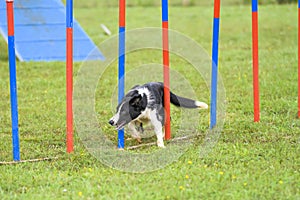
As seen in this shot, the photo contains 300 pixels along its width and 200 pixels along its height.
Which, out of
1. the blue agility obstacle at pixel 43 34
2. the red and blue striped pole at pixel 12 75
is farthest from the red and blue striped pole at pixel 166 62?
the blue agility obstacle at pixel 43 34

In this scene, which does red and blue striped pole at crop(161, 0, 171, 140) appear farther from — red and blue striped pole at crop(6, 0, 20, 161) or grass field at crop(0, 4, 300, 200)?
red and blue striped pole at crop(6, 0, 20, 161)

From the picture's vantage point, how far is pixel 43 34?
12.6 meters

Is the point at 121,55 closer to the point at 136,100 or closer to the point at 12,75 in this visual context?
the point at 136,100

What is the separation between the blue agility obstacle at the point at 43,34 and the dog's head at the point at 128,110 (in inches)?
229

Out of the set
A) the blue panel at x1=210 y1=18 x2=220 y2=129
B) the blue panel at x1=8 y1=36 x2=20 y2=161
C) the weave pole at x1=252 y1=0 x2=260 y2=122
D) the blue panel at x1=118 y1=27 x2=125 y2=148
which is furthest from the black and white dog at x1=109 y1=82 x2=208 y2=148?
the weave pole at x1=252 y1=0 x2=260 y2=122

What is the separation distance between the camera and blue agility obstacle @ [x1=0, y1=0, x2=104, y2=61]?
477 inches

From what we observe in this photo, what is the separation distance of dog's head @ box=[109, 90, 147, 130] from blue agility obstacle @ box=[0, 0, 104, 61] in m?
5.80

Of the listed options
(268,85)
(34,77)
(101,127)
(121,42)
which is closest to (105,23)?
(34,77)

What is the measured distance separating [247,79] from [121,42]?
4.43 metres

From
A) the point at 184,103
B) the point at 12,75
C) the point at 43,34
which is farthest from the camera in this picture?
the point at 43,34

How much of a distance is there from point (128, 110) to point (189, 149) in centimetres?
72

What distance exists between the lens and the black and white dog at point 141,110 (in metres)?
6.23

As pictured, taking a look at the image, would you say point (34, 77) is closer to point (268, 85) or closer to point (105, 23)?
point (268, 85)

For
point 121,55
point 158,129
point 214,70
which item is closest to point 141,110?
point 158,129
